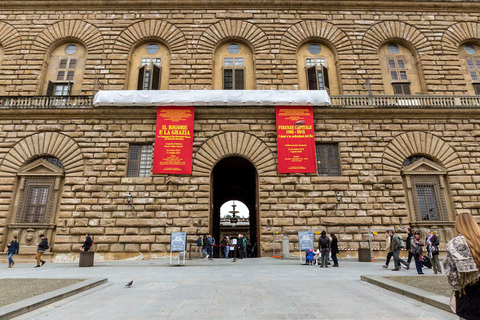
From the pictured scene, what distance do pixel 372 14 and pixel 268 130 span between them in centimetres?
1056

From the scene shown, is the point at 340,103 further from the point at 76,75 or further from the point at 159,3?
the point at 76,75

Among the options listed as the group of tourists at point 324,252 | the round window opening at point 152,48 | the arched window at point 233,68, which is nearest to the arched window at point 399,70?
the arched window at point 233,68

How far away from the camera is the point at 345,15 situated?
18547 mm

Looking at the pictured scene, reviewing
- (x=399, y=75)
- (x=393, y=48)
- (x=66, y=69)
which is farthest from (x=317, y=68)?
(x=66, y=69)

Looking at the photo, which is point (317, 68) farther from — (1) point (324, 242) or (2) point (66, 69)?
(2) point (66, 69)

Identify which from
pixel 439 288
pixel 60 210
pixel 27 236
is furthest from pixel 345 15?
pixel 27 236

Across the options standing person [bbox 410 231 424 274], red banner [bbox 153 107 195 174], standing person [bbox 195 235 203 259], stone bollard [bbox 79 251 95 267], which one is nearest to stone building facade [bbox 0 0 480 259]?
red banner [bbox 153 107 195 174]

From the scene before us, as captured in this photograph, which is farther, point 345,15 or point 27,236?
point 345,15

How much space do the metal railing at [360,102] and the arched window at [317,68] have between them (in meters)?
1.58

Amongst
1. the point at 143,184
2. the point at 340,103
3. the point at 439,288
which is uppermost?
the point at 340,103

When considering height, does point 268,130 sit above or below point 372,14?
below

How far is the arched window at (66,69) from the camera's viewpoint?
1720 cm

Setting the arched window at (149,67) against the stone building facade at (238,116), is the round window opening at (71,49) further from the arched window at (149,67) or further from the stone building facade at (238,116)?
the arched window at (149,67)

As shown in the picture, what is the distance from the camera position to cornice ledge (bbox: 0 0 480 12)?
59.4 feet
